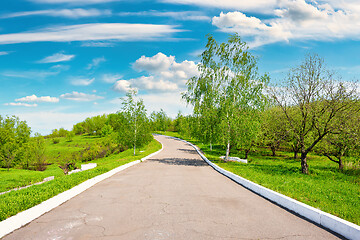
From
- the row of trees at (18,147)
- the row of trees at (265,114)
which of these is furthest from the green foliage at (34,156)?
the row of trees at (265,114)

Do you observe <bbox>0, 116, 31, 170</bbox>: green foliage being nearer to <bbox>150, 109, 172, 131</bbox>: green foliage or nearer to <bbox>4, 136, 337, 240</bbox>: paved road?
<bbox>4, 136, 337, 240</bbox>: paved road

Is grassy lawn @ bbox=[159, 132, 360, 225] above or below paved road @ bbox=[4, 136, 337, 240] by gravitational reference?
below

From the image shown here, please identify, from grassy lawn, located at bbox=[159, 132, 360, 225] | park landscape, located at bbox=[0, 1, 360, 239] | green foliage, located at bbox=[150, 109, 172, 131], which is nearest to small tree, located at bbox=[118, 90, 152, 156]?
park landscape, located at bbox=[0, 1, 360, 239]

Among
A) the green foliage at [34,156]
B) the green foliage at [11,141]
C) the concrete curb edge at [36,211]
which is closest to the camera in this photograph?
the concrete curb edge at [36,211]

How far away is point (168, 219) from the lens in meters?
5.96

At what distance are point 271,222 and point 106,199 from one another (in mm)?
5284

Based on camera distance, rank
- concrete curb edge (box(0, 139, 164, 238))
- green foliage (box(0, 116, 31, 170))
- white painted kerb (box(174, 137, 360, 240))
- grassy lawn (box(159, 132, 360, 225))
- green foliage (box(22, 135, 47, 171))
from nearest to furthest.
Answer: white painted kerb (box(174, 137, 360, 240)) → concrete curb edge (box(0, 139, 164, 238)) → grassy lawn (box(159, 132, 360, 225)) → green foliage (box(0, 116, 31, 170)) → green foliage (box(22, 135, 47, 171))

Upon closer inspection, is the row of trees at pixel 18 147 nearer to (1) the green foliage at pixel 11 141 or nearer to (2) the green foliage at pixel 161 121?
(1) the green foliage at pixel 11 141

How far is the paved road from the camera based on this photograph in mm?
5113

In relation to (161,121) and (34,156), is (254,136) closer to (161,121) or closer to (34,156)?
(34,156)

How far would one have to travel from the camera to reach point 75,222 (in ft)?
19.2

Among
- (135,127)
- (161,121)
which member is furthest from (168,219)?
(161,121)

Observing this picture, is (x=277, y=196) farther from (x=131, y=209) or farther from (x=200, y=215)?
(x=131, y=209)

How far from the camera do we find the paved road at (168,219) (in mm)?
→ 5113
